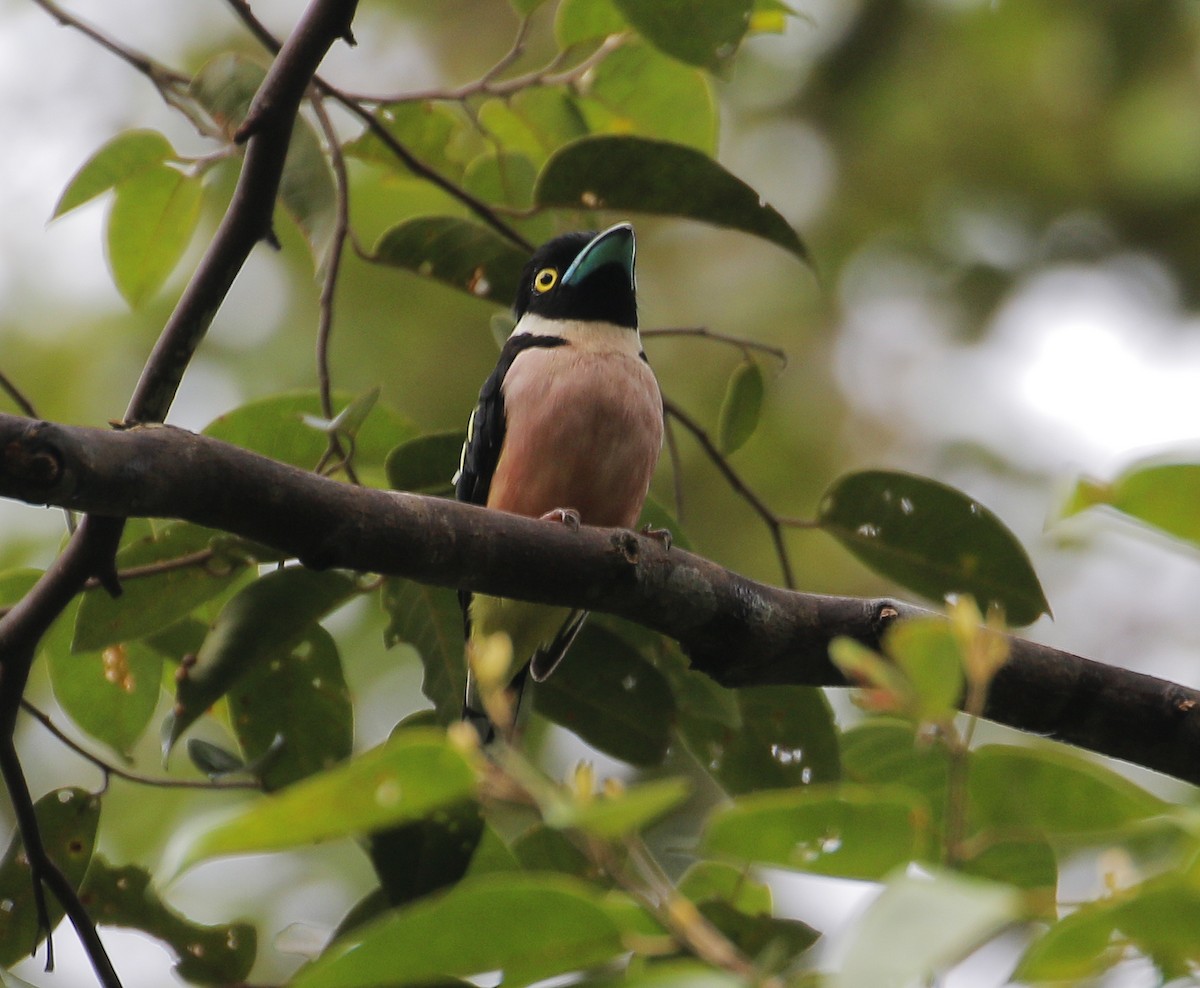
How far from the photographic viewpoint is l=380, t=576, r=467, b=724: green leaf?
3.44 meters

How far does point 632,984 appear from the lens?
1.32 meters

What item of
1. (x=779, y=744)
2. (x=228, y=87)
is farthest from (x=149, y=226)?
(x=779, y=744)

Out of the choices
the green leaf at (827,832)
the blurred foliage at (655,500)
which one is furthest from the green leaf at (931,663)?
the green leaf at (827,832)

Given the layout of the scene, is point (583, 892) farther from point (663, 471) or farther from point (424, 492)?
point (663, 471)

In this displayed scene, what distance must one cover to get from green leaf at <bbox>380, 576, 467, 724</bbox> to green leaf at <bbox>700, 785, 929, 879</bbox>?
1990 millimetres

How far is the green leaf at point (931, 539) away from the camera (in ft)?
11.5

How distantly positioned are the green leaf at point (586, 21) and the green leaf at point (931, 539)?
1520 mm

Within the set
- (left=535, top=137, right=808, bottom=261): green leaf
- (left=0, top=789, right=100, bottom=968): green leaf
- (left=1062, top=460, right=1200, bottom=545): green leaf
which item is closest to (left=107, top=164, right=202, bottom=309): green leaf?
(left=535, top=137, right=808, bottom=261): green leaf

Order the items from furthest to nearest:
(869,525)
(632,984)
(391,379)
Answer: (391,379)
(869,525)
(632,984)

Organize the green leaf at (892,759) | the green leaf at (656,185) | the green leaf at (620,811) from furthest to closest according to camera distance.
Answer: the green leaf at (656,185) < the green leaf at (892,759) < the green leaf at (620,811)

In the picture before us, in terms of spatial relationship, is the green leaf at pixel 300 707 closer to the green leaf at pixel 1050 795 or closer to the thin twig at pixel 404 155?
the thin twig at pixel 404 155

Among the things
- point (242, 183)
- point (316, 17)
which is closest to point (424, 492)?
point (242, 183)

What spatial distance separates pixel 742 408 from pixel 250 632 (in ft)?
4.67

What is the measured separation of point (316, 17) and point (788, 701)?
193 cm
